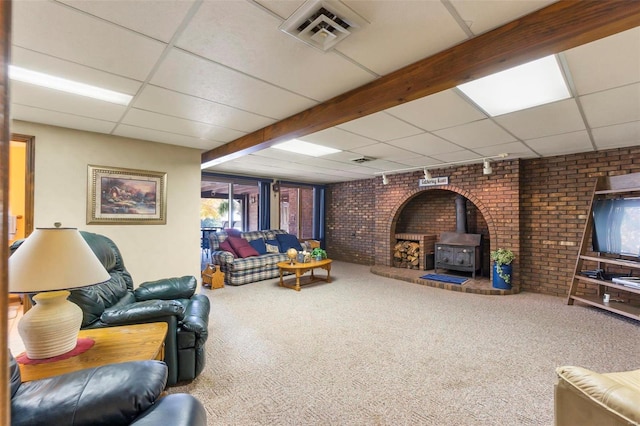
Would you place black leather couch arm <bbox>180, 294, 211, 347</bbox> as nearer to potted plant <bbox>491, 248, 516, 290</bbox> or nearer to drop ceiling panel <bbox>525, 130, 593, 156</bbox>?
drop ceiling panel <bbox>525, 130, 593, 156</bbox>

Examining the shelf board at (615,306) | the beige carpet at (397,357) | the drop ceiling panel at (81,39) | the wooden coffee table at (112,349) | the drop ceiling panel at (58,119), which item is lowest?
the beige carpet at (397,357)

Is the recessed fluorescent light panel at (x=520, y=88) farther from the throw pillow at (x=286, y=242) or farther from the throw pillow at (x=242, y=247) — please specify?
the throw pillow at (x=286, y=242)

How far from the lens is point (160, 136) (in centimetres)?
357

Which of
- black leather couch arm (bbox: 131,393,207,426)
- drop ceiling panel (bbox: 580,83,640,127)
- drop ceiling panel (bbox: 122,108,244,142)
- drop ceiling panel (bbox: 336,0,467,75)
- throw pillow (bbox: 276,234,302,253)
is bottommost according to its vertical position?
black leather couch arm (bbox: 131,393,207,426)

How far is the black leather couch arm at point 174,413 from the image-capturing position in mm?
1014

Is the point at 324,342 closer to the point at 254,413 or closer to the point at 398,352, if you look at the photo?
the point at 398,352

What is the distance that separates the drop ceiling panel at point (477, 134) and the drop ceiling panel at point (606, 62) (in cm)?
89

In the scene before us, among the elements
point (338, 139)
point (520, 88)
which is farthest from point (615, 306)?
point (338, 139)

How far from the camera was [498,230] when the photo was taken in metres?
4.95

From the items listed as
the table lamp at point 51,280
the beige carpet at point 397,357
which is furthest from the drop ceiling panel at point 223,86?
the beige carpet at point 397,357

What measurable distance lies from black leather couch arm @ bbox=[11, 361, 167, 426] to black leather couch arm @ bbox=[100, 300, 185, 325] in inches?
32.8

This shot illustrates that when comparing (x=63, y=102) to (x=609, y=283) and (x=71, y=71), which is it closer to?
(x=71, y=71)

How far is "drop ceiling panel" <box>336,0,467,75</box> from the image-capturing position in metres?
1.41

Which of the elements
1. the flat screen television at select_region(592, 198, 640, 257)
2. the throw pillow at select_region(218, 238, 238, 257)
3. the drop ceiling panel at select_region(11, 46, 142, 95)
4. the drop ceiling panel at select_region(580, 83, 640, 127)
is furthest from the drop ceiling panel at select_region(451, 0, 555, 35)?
the throw pillow at select_region(218, 238, 238, 257)
